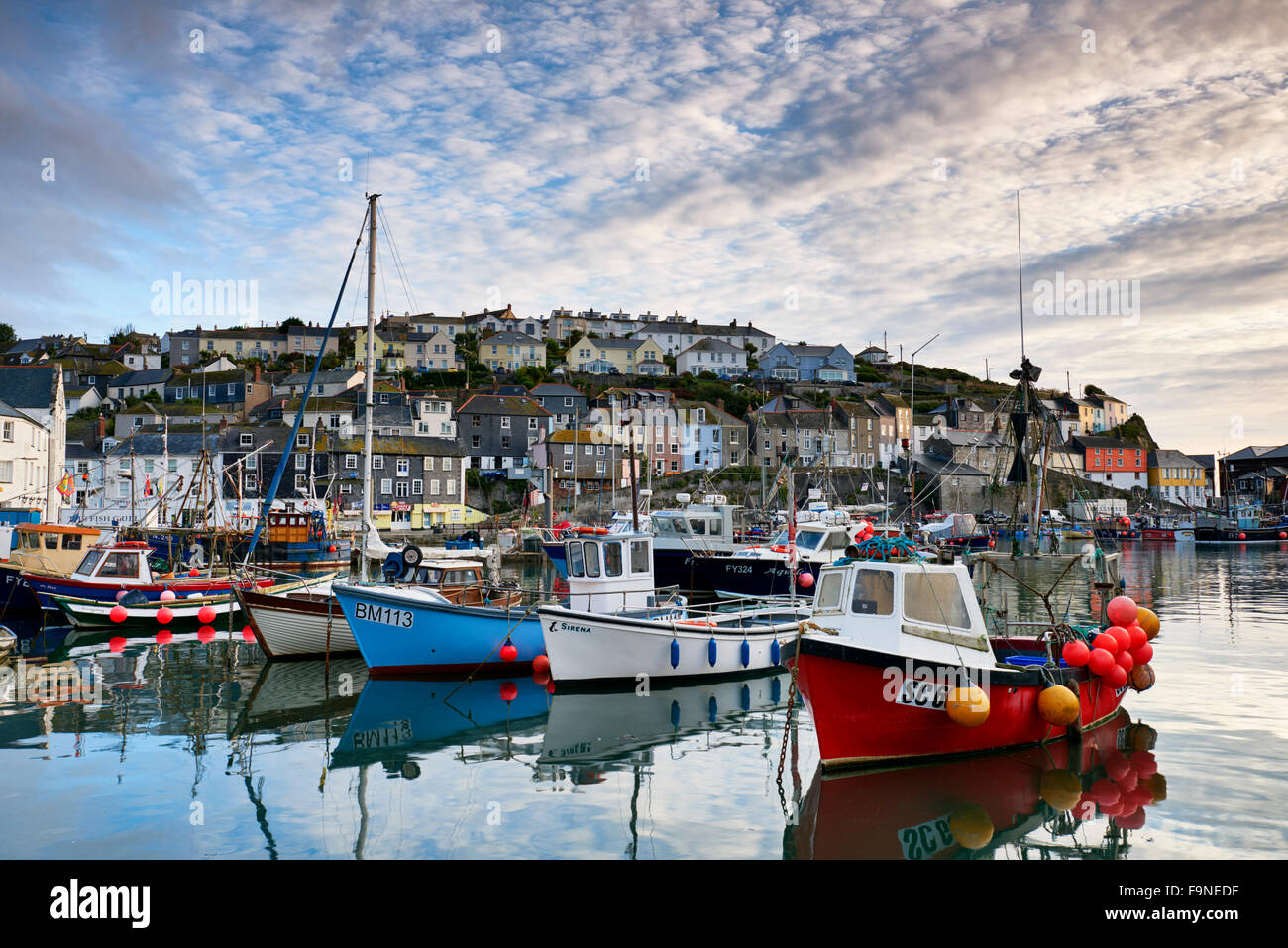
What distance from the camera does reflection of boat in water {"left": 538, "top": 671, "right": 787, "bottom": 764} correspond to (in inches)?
572

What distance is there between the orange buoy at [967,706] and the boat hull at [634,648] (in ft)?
18.9

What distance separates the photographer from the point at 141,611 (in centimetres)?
2812

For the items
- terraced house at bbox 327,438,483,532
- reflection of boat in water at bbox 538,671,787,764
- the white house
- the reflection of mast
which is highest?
the white house

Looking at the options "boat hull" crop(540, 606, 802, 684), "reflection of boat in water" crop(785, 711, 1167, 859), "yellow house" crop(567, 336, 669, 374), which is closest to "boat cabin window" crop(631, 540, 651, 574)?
"boat hull" crop(540, 606, 802, 684)

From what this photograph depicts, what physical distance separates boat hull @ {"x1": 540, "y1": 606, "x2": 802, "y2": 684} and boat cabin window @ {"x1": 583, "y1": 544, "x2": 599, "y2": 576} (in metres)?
1.99

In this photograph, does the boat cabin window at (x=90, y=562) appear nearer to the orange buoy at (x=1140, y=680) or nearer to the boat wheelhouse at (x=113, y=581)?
the boat wheelhouse at (x=113, y=581)

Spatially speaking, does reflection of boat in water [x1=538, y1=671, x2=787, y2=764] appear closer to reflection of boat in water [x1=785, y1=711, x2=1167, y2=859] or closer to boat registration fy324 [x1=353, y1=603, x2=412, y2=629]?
reflection of boat in water [x1=785, y1=711, x2=1167, y2=859]

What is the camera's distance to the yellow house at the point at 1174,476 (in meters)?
117

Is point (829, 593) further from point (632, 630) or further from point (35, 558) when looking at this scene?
point (35, 558)

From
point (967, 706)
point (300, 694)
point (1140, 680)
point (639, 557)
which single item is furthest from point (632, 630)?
point (1140, 680)
